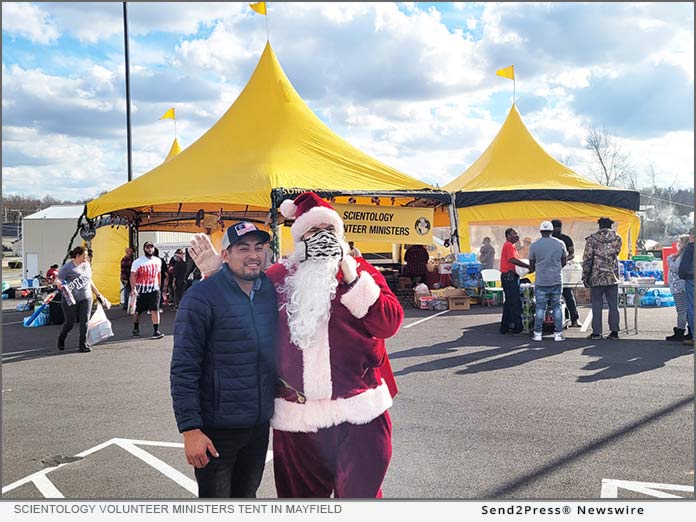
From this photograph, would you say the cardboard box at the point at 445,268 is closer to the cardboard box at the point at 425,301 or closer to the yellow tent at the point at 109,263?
the cardboard box at the point at 425,301

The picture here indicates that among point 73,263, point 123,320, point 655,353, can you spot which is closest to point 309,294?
point 655,353

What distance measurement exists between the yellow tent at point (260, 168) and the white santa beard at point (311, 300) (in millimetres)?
9687

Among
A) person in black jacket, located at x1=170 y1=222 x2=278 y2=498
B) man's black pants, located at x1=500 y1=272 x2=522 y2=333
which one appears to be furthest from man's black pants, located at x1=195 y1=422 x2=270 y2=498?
man's black pants, located at x1=500 y1=272 x2=522 y2=333

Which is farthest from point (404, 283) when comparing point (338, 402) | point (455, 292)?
point (338, 402)

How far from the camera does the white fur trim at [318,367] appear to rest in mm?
2875

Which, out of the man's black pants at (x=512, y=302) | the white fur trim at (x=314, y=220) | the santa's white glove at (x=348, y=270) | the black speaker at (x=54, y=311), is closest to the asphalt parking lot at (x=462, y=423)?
the man's black pants at (x=512, y=302)

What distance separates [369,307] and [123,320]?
12.9 m

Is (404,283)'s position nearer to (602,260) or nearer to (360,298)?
(602,260)

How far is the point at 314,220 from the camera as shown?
296 centimetres

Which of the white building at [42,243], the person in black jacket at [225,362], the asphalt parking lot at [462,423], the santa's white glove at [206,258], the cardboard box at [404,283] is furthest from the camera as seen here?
the white building at [42,243]

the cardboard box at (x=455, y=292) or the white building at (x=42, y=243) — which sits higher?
the white building at (x=42, y=243)

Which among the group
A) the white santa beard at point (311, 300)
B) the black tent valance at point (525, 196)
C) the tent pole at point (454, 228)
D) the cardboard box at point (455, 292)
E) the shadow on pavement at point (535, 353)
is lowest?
the shadow on pavement at point (535, 353)
